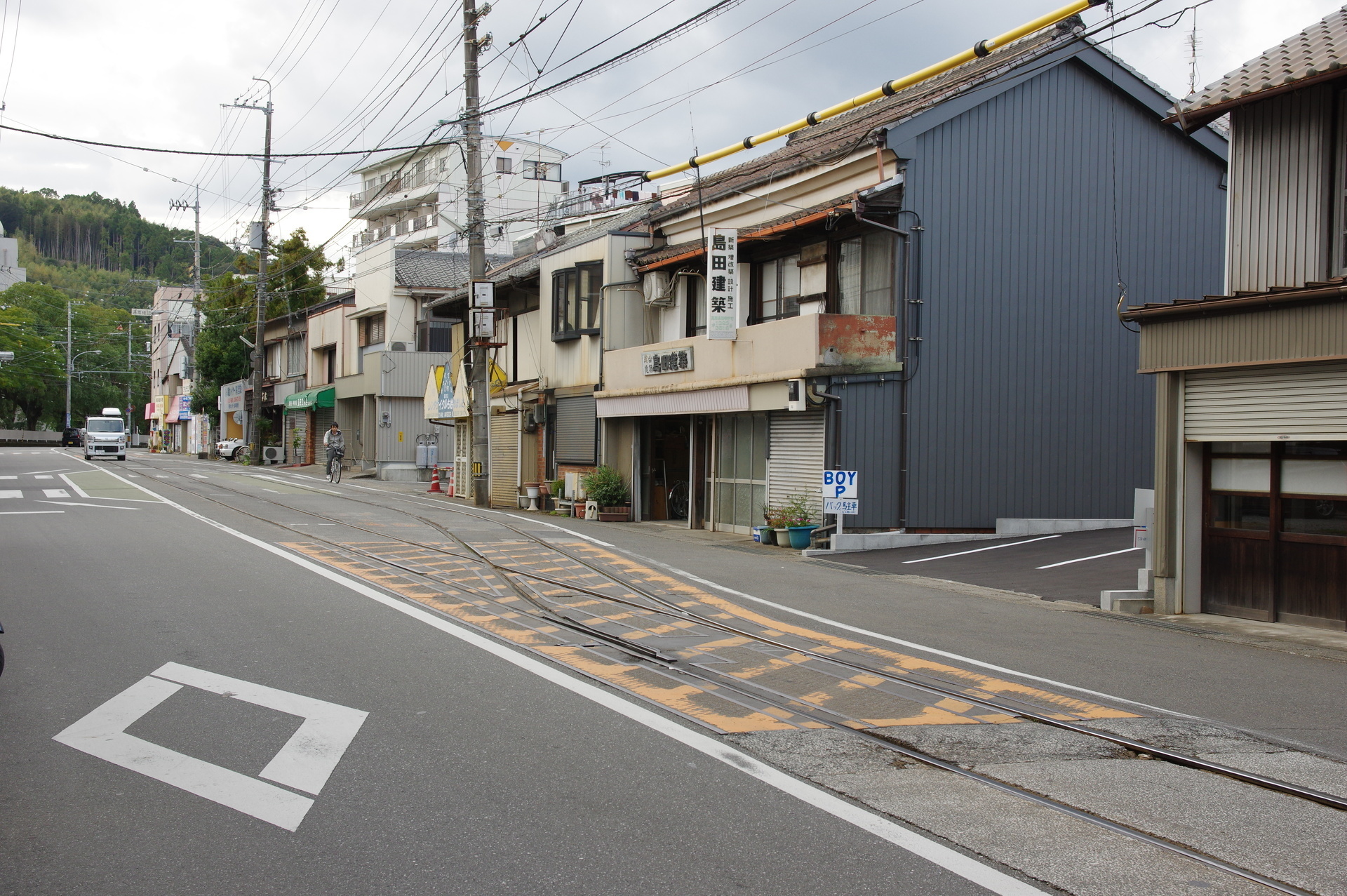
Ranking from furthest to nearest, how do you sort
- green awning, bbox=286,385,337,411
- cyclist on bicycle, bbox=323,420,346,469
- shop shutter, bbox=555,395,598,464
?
green awning, bbox=286,385,337,411 < cyclist on bicycle, bbox=323,420,346,469 < shop shutter, bbox=555,395,598,464

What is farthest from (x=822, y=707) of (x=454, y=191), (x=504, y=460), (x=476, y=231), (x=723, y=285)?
(x=454, y=191)

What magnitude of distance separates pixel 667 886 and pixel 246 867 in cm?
172

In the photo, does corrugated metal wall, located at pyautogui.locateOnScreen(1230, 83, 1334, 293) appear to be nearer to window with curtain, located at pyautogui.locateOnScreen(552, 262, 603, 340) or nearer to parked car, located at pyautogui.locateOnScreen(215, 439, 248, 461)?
window with curtain, located at pyautogui.locateOnScreen(552, 262, 603, 340)

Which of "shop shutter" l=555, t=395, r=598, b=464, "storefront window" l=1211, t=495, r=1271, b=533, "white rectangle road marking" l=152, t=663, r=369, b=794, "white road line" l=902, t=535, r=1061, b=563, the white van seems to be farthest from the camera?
the white van

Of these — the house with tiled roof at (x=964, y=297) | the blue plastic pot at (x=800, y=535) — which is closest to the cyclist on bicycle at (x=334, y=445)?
the house with tiled roof at (x=964, y=297)

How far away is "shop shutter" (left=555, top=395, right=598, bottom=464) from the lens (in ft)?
84.5

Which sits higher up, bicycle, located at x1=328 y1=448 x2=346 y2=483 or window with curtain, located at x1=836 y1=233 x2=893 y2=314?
window with curtain, located at x1=836 y1=233 x2=893 y2=314

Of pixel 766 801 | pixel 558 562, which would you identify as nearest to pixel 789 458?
pixel 558 562

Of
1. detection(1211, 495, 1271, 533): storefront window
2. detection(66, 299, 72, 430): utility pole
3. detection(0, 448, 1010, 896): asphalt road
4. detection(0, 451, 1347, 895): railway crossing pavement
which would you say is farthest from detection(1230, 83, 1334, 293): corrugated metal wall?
detection(66, 299, 72, 430): utility pole

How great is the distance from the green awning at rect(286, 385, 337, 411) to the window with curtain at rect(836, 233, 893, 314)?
34.4 m

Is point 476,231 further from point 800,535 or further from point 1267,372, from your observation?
point 1267,372

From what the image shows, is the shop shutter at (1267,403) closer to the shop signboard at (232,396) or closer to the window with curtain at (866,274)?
the window with curtain at (866,274)

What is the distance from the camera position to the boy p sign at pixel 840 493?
55.3 ft

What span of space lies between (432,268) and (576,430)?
21.8 m
